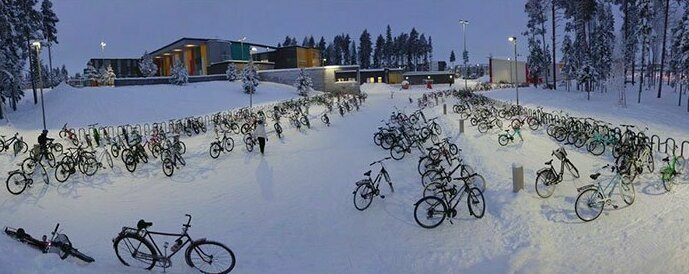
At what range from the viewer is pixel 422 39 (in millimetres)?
113312

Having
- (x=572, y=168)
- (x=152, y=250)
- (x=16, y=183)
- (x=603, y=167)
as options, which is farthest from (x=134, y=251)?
(x=572, y=168)

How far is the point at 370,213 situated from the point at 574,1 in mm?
46801

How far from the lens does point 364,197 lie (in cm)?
1037

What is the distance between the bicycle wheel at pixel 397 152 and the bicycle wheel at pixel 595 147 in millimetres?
5949

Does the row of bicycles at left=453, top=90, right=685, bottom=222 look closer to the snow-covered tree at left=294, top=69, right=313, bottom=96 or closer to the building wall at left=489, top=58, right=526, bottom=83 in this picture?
the snow-covered tree at left=294, top=69, right=313, bottom=96

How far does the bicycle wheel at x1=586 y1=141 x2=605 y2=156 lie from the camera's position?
1466cm

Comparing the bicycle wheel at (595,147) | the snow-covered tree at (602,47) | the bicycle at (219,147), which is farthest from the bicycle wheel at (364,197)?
the snow-covered tree at (602,47)

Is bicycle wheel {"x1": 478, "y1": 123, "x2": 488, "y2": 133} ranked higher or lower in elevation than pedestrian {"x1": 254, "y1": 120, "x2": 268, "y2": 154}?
lower

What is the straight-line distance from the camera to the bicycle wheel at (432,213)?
9125 millimetres

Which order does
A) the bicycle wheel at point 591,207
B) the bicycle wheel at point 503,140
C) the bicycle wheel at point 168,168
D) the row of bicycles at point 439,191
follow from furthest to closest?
1. the bicycle wheel at point 503,140
2. the bicycle wheel at point 168,168
3. the row of bicycles at point 439,191
4. the bicycle wheel at point 591,207

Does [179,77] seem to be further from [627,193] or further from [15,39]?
[627,193]

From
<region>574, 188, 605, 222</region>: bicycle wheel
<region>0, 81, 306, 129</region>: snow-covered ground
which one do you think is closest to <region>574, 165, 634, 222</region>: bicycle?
<region>574, 188, 605, 222</region>: bicycle wheel

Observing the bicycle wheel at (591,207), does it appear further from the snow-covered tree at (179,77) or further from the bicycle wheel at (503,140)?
the snow-covered tree at (179,77)

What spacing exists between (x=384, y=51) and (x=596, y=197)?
348 feet
